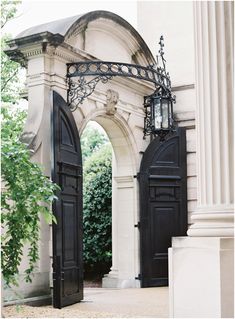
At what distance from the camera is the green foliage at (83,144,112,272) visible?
12516mm

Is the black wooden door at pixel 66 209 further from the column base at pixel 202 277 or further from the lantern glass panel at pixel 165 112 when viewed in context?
the column base at pixel 202 277

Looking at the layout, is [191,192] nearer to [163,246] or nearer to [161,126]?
[163,246]

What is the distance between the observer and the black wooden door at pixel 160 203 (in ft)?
35.1

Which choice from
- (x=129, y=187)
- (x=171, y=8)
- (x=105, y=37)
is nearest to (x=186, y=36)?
(x=171, y=8)

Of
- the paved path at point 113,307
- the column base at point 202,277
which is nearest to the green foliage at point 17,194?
the paved path at point 113,307

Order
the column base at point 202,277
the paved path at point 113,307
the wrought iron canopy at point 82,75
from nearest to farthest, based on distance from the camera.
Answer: the column base at point 202,277
the paved path at point 113,307
the wrought iron canopy at point 82,75

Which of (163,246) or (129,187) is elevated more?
(129,187)

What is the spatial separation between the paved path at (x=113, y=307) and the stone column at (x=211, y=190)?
2.53m

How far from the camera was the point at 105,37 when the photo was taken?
9945 mm

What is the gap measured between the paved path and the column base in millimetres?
2431

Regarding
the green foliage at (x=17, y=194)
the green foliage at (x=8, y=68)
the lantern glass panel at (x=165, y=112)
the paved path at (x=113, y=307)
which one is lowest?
the paved path at (x=113, y=307)

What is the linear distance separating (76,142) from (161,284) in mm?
3807

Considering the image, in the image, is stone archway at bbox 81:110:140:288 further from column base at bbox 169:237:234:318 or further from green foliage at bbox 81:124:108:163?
green foliage at bbox 81:124:108:163

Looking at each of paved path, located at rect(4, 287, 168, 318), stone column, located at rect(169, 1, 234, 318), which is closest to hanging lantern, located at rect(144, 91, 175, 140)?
paved path, located at rect(4, 287, 168, 318)
